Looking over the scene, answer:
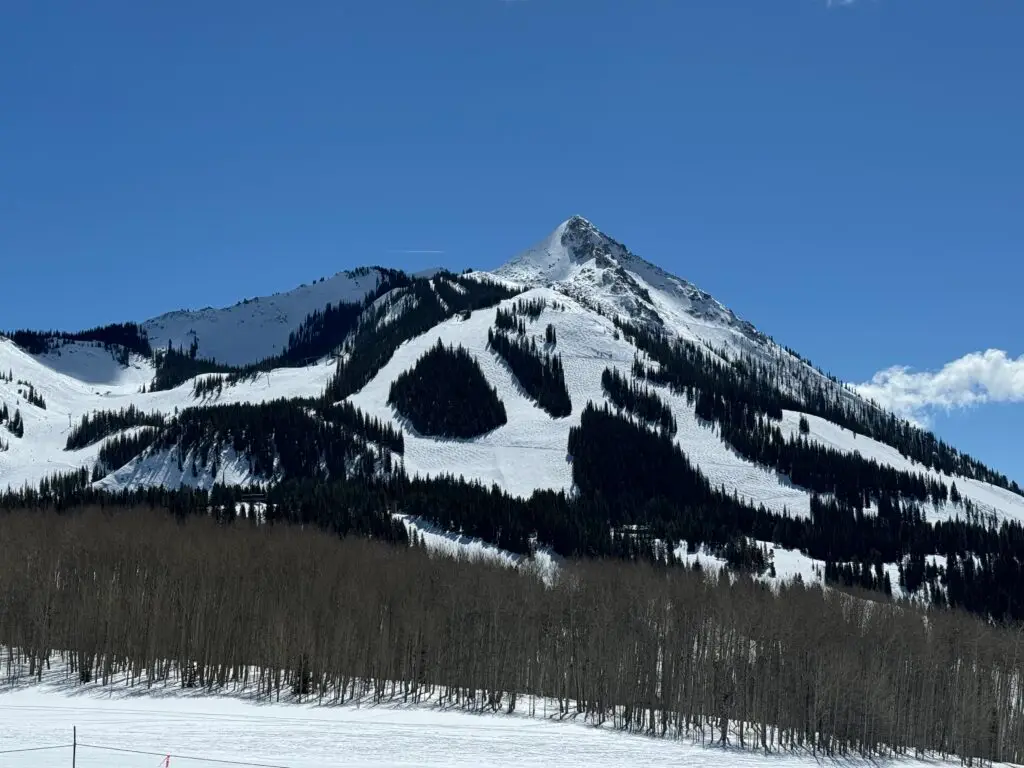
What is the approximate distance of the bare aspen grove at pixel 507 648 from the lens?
8119 centimetres

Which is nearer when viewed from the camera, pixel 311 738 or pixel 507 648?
pixel 311 738

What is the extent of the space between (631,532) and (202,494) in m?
86.4

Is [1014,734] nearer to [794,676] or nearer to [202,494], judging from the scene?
[794,676]

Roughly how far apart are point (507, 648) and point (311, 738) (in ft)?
105

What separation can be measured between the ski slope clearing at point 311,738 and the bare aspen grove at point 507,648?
4695 mm

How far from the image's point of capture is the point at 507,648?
8969 centimetres

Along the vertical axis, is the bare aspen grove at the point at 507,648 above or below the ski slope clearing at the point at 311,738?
above

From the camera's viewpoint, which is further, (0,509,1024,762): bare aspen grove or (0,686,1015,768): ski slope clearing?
(0,509,1024,762): bare aspen grove

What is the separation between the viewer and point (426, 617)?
9119 centimetres

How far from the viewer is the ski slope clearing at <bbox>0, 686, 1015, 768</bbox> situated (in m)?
53.5

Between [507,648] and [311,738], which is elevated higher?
[507,648]

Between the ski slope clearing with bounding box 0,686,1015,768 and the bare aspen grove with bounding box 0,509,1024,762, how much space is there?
470 cm

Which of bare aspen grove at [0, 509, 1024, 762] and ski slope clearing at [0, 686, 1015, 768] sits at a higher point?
bare aspen grove at [0, 509, 1024, 762]

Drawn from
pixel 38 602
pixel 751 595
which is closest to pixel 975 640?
pixel 751 595
